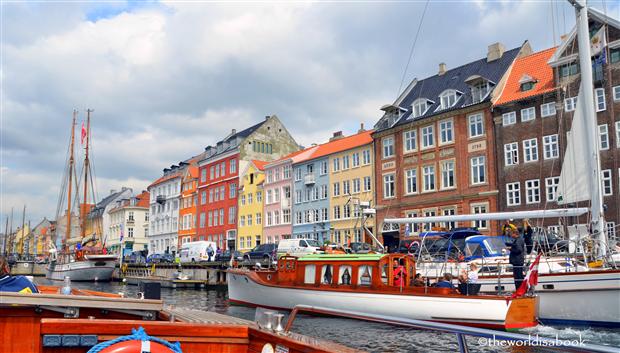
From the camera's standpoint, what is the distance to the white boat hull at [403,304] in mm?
16719

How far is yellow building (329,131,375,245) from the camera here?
5069 cm

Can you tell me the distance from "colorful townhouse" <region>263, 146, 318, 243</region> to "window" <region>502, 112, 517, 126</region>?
24.5 meters

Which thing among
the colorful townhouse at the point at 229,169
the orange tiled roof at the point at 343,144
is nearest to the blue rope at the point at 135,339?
the orange tiled roof at the point at 343,144

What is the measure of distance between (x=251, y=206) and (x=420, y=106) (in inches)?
1069

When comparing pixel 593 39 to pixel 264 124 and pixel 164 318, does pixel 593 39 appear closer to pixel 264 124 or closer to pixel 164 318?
pixel 164 318

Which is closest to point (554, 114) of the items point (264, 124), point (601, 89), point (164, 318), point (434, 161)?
point (601, 89)

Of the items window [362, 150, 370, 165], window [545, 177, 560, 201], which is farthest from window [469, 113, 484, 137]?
window [362, 150, 370, 165]

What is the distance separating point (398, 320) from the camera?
426cm

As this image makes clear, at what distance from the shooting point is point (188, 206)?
81.7m

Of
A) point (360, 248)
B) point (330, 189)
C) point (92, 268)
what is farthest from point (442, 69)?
point (92, 268)

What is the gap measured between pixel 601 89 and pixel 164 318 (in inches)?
1409

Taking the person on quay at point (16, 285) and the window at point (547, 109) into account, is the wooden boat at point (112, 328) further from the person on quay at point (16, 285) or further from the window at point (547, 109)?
the window at point (547, 109)

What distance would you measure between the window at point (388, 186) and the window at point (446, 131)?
605 centimetres

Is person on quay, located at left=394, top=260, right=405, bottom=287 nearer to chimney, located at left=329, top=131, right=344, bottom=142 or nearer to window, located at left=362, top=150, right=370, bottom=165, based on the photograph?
window, located at left=362, top=150, right=370, bottom=165
